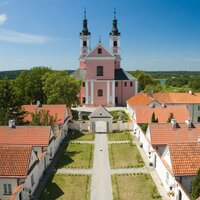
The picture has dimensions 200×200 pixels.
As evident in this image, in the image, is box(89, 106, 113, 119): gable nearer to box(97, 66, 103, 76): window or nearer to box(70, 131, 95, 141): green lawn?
box(70, 131, 95, 141): green lawn

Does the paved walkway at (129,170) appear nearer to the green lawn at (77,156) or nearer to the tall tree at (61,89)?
the green lawn at (77,156)

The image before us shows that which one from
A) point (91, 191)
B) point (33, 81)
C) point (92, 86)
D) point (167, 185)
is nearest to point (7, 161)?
point (91, 191)

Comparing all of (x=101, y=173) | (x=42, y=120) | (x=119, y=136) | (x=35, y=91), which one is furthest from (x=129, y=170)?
(x=35, y=91)

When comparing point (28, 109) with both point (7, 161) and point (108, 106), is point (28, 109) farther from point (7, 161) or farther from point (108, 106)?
point (108, 106)

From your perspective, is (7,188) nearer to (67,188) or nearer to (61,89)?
(67,188)

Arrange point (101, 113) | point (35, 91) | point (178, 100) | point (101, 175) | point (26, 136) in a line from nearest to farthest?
point (101, 175)
point (26, 136)
point (101, 113)
point (178, 100)
point (35, 91)

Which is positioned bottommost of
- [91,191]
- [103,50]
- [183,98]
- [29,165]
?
[91,191]
